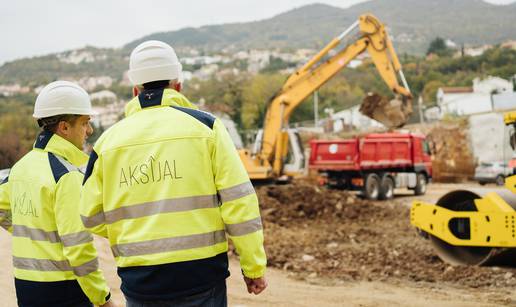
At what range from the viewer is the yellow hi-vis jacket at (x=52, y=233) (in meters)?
3.10

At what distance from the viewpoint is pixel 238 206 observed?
8.75ft

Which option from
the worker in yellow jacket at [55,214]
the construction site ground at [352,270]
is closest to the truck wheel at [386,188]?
the construction site ground at [352,270]

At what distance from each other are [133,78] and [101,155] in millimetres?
388

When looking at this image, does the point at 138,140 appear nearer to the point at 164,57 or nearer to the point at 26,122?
the point at 164,57

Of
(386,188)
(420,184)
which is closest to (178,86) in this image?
(386,188)

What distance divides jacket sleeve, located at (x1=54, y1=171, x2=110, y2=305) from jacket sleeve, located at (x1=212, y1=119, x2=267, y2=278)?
0.81 metres

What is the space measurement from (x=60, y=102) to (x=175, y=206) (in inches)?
46.2

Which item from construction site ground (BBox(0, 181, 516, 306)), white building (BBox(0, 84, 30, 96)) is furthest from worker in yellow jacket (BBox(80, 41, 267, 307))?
white building (BBox(0, 84, 30, 96))

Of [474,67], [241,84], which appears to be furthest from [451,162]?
[474,67]

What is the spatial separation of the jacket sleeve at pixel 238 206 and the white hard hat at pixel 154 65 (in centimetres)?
38

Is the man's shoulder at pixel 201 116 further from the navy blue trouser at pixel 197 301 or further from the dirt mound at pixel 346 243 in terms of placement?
the dirt mound at pixel 346 243

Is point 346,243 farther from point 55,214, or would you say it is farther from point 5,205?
point 55,214

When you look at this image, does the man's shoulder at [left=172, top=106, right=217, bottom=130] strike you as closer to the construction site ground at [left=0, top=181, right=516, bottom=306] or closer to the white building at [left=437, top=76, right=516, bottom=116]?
the construction site ground at [left=0, top=181, right=516, bottom=306]

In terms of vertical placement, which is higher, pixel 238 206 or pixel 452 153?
pixel 238 206
